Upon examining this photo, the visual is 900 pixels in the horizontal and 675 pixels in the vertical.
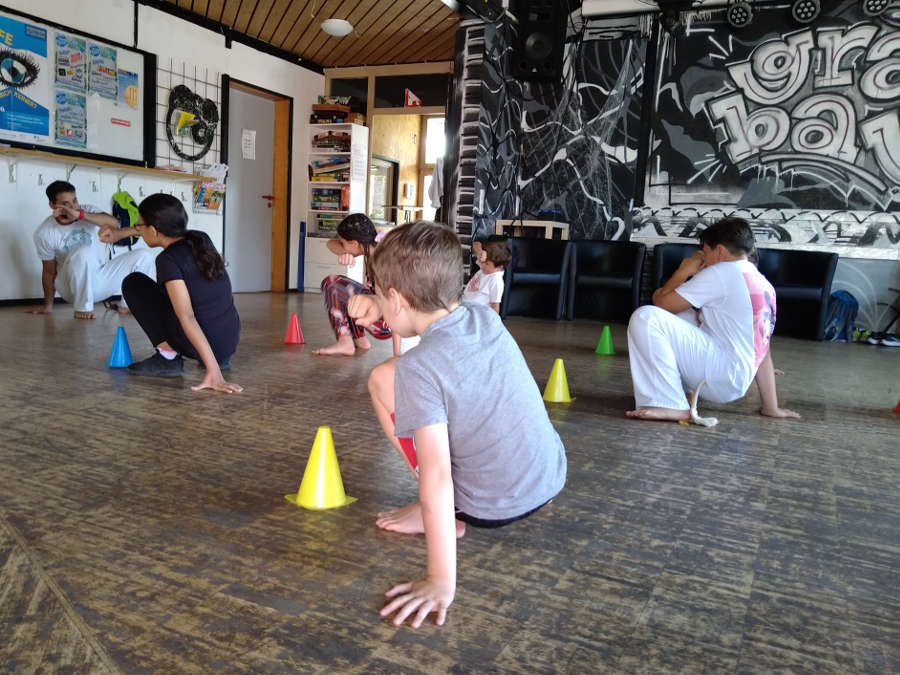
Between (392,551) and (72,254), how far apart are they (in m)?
4.72

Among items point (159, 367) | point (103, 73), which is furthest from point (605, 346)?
point (103, 73)

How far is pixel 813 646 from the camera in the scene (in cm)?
111

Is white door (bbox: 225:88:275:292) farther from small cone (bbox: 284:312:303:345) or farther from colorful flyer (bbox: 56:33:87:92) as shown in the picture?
small cone (bbox: 284:312:303:345)

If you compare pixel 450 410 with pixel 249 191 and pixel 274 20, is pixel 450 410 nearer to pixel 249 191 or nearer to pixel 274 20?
pixel 274 20

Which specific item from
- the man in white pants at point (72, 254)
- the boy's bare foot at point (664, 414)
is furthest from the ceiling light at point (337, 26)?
the boy's bare foot at point (664, 414)

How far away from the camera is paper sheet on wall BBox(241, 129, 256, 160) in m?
7.76

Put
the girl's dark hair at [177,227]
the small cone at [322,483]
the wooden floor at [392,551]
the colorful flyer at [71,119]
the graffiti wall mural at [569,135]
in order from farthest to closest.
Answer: the graffiti wall mural at [569,135]
the colorful flyer at [71,119]
the girl's dark hair at [177,227]
the small cone at [322,483]
the wooden floor at [392,551]

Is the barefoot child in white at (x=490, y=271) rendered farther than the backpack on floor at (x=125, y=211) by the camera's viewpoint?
No

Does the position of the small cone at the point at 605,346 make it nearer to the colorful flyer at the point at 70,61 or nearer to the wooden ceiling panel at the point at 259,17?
the wooden ceiling panel at the point at 259,17

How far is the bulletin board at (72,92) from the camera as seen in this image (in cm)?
528

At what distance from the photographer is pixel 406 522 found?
1.50 metres

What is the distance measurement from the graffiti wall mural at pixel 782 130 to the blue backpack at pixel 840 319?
624 millimetres

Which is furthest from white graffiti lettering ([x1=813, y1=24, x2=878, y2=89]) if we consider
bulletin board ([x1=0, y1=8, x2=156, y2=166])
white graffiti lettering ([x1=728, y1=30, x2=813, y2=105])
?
bulletin board ([x1=0, y1=8, x2=156, y2=166])

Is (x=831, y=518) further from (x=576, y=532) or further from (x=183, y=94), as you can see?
(x=183, y=94)
